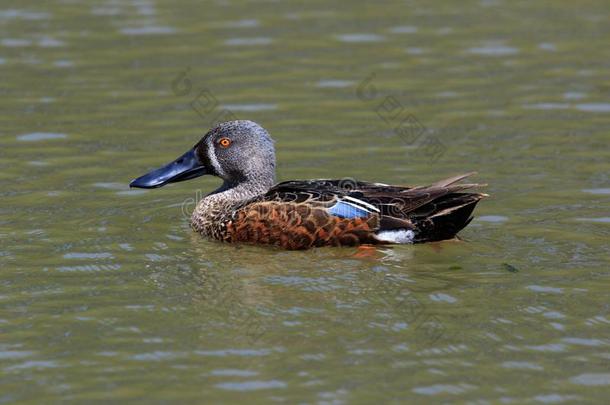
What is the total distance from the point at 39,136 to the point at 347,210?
15.5ft

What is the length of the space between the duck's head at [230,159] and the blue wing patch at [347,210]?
3.66ft

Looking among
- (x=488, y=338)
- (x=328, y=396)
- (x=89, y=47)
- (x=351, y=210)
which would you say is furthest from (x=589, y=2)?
(x=328, y=396)

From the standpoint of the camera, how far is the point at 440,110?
1367cm

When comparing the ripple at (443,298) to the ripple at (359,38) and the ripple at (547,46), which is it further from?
the ripple at (359,38)

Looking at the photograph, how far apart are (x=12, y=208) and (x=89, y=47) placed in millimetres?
5348

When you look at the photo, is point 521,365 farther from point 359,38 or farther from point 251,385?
point 359,38

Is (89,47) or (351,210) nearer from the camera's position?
(351,210)

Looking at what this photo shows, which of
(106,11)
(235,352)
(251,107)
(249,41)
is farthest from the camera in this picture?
(106,11)

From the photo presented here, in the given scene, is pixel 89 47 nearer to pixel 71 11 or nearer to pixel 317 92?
pixel 71 11

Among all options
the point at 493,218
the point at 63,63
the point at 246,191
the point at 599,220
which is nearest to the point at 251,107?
the point at 63,63

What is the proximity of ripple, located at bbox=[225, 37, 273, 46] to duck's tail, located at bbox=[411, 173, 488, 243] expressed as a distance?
668 cm

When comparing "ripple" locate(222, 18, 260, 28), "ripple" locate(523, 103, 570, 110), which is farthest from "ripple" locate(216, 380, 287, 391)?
"ripple" locate(222, 18, 260, 28)

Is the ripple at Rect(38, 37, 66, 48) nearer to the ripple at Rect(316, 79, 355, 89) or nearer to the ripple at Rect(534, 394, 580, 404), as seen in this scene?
the ripple at Rect(316, 79, 355, 89)

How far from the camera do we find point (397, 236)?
31.9ft
